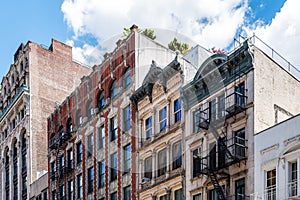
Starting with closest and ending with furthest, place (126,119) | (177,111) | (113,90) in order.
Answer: (177,111) < (126,119) < (113,90)

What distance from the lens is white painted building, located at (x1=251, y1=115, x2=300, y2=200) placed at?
91.2ft

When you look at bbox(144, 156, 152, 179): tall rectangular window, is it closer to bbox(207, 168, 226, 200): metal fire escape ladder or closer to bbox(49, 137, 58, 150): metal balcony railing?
bbox(207, 168, 226, 200): metal fire escape ladder

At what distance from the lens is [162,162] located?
125 feet

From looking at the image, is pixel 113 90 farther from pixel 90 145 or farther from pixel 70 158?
pixel 70 158

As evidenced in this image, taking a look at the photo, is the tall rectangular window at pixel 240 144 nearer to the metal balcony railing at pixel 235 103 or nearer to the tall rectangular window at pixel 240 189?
the metal balcony railing at pixel 235 103

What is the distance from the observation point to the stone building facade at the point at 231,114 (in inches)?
1220

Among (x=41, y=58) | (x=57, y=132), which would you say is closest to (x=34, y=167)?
(x=57, y=132)

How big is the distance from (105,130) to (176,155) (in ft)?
34.5

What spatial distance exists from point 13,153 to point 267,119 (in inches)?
1741

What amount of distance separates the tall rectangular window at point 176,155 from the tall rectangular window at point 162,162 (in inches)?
38.4

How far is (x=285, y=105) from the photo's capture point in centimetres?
3375

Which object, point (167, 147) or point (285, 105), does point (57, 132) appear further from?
point (285, 105)

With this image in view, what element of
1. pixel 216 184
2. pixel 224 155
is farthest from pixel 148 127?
pixel 216 184

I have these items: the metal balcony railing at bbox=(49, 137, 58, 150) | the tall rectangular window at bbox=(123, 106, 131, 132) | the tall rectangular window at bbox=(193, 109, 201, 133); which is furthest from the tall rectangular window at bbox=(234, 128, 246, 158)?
the metal balcony railing at bbox=(49, 137, 58, 150)
